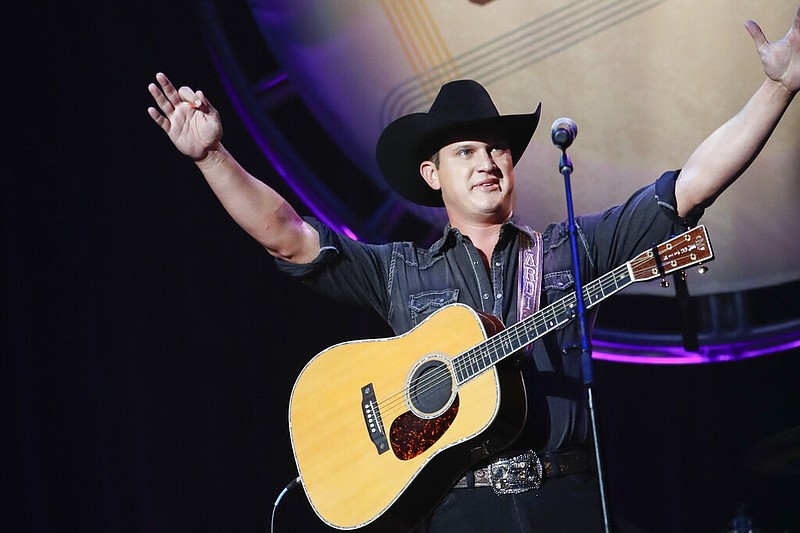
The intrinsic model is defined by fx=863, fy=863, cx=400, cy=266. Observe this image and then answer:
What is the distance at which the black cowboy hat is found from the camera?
9.87 ft

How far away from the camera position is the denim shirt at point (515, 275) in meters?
2.55

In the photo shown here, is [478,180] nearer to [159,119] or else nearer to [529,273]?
[529,273]

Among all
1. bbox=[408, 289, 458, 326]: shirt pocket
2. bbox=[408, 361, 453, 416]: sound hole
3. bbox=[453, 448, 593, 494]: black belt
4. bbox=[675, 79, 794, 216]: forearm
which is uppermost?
bbox=[675, 79, 794, 216]: forearm

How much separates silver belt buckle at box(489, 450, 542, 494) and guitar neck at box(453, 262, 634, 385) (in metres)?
0.27

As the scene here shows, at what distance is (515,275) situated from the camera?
2814 millimetres

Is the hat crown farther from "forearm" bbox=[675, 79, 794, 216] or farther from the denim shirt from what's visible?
"forearm" bbox=[675, 79, 794, 216]

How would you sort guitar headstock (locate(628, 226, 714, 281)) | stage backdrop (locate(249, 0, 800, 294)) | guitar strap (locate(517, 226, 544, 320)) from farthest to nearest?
1. stage backdrop (locate(249, 0, 800, 294))
2. guitar strap (locate(517, 226, 544, 320))
3. guitar headstock (locate(628, 226, 714, 281))

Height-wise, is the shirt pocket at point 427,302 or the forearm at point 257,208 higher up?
the forearm at point 257,208

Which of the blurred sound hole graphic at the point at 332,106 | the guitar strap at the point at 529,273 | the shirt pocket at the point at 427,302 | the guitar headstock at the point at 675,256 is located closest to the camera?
the guitar headstock at the point at 675,256

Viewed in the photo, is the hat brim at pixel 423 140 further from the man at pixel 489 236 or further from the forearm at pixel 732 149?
the forearm at pixel 732 149

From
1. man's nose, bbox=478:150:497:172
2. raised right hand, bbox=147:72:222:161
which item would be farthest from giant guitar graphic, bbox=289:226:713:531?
raised right hand, bbox=147:72:222:161

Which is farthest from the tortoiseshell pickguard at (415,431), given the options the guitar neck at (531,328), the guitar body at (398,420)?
the guitar neck at (531,328)

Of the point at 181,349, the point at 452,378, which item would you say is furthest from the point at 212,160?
the point at 181,349

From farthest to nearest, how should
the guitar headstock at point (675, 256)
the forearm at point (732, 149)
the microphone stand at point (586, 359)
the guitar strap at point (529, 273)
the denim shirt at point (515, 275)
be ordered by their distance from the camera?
the guitar strap at point (529, 273), the denim shirt at point (515, 275), the forearm at point (732, 149), the guitar headstock at point (675, 256), the microphone stand at point (586, 359)
